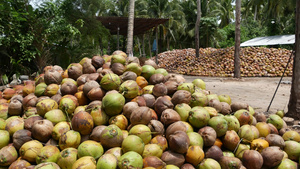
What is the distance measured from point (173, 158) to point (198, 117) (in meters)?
0.62

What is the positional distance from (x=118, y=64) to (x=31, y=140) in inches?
60.8

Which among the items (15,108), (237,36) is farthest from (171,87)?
(237,36)

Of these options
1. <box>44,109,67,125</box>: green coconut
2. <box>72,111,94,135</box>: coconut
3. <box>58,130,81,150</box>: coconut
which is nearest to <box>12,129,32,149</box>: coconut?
<box>44,109,67,125</box>: green coconut

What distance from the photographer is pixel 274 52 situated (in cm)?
1421

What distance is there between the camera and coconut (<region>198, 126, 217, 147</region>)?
95.6 inches

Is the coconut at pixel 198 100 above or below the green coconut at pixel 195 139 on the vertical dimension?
above

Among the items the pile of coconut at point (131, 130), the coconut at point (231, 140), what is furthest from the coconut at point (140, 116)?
the coconut at point (231, 140)

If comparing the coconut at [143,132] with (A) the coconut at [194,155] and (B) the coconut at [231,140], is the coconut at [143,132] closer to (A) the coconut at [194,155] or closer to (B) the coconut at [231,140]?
(A) the coconut at [194,155]

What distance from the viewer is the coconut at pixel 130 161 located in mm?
1927

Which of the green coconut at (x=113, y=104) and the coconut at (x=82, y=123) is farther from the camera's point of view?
the green coconut at (x=113, y=104)

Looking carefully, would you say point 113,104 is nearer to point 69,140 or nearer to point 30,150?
point 69,140

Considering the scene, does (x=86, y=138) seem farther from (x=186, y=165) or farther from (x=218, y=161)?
(x=218, y=161)

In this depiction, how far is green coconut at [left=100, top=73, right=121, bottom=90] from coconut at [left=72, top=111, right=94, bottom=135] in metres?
0.58

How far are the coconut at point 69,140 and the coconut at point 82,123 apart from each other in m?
0.07
